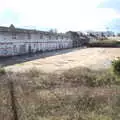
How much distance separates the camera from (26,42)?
165 ft

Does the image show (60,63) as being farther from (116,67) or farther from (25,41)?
(116,67)

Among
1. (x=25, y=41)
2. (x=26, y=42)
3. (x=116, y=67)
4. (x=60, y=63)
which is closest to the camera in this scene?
(x=116, y=67)

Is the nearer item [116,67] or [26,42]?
[116,67]

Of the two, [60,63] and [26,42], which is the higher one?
[26,42]

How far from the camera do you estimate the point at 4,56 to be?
41094 millimetres

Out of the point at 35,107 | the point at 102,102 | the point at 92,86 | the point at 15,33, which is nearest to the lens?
the point at 35,107

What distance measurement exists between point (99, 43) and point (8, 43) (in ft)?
159

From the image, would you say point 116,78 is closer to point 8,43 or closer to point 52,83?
point 52,83

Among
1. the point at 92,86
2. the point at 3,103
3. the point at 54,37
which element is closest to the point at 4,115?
the point at 3,103

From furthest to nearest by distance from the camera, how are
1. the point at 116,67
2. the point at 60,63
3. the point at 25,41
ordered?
the point at 25,41 < the point at 60,63 < the point at 116,67

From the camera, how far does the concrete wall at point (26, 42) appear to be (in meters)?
41.3

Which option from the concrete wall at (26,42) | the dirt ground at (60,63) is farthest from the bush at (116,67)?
the concrete wall at (26,42)

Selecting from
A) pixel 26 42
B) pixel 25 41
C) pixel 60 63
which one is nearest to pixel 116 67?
pixel 60 63

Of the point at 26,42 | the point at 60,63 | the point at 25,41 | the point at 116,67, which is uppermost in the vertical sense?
the point at 25,41
